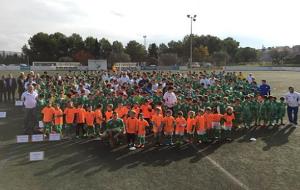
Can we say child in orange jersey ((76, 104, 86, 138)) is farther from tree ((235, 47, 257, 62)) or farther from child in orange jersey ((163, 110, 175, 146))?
tree ((235, 47, 257, 62))

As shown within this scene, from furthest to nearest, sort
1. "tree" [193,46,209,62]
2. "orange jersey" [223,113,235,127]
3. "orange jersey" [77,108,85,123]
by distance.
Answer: "tree" [193,46,209,62]
"orange jersey" [77,108,85,123]
"orange jersey" [223,113,235,127]

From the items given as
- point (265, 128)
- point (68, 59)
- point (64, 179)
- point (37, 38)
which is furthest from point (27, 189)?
point (37, 38)

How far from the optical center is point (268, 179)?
28.5ft

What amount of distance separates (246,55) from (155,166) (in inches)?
3888

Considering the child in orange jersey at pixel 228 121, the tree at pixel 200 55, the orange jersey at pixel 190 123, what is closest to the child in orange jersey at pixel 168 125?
the orange jersey at pixel 190 123

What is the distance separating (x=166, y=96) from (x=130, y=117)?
281 centimetres

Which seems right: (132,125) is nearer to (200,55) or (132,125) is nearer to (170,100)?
(170,100)

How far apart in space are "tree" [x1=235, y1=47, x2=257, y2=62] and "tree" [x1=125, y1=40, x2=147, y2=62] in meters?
30.3

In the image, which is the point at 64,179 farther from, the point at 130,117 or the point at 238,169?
the point at 238,169

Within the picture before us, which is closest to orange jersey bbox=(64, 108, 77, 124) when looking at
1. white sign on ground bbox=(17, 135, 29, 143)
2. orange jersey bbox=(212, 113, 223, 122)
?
white sign on ground bbox=(17, 135, 29, 143)

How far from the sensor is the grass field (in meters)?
8.44

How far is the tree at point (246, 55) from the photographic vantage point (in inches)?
4053

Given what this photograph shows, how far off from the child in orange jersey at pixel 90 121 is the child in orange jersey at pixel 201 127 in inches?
150

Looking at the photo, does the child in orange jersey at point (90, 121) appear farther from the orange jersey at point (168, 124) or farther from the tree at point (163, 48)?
the tree at point (163, 48)
